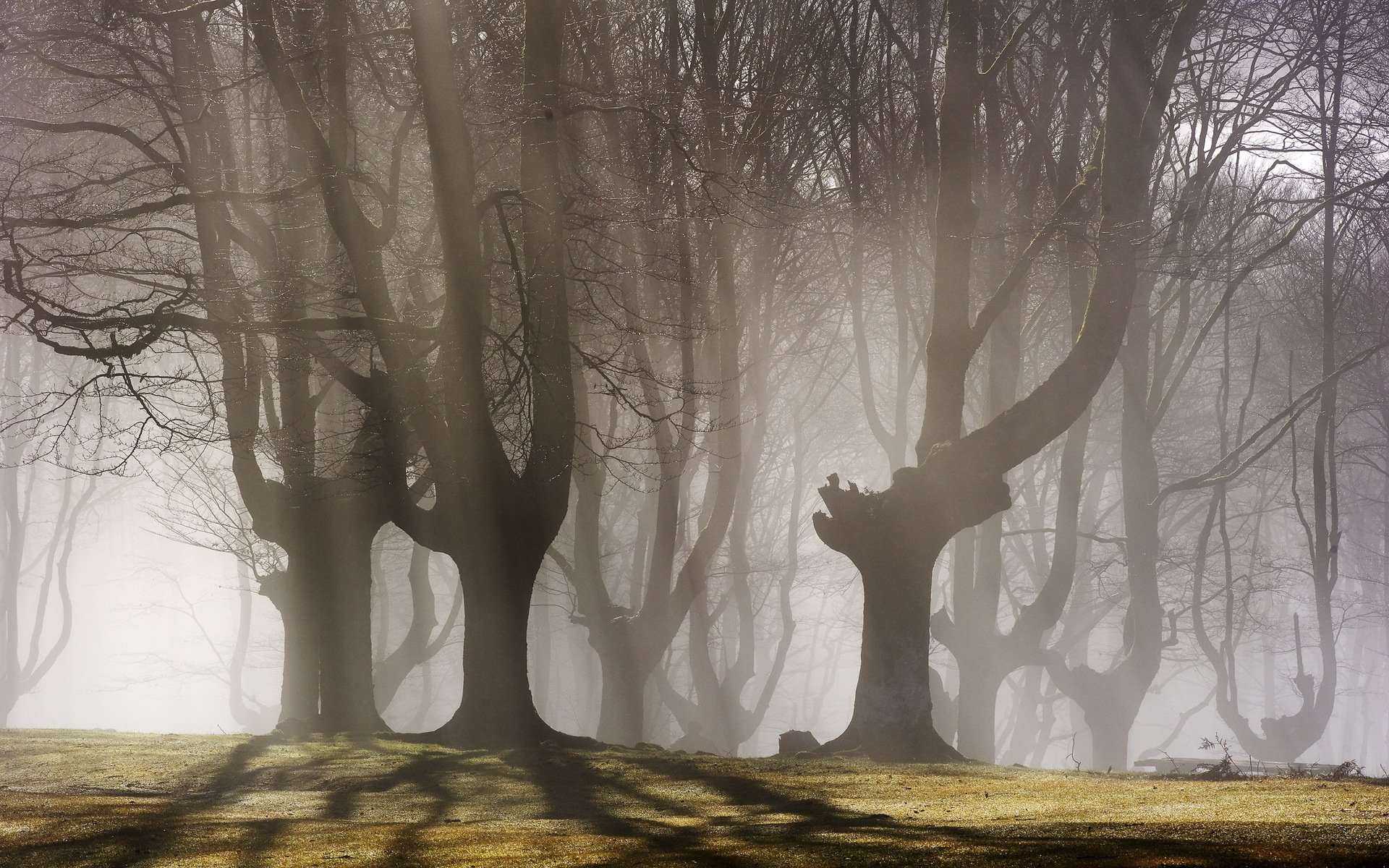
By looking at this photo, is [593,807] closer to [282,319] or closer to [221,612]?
[282,319]

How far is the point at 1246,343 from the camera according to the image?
24500mm

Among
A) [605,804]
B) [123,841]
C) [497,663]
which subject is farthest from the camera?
[497,663]

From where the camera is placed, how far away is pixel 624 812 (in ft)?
21.6

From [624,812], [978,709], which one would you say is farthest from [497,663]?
[978,709]

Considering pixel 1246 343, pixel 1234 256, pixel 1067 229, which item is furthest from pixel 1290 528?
pixel 1067 229

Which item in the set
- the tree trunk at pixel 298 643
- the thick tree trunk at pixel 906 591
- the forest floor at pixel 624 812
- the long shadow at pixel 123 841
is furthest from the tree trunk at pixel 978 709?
the long shadow at pixel 123 841

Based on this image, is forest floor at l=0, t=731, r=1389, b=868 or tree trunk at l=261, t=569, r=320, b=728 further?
tree trunk at l=261, t=569, r=320, b=728

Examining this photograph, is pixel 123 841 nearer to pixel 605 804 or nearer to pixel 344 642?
pixel 605 804

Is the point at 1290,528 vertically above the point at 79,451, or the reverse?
the point at 79,451

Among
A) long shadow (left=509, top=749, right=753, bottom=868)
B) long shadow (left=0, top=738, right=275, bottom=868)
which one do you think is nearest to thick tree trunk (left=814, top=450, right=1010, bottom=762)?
long shadow (left=509, top=749, right=753, bottom=868)

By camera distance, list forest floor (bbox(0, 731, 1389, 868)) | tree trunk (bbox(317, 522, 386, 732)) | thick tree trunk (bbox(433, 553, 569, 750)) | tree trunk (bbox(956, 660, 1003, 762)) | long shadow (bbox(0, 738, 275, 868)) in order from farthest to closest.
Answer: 1. tree trunk (bbox(956, 660, 1003, 762))
2. tree trunk (bbox(317, 522, 386, 732))
3. thick tree trunk (bbox(433, 553, 569, 750))
4. long shadow (bbox(0, 738, 275, 868))
5. forest floor (bbox(0, 731, 1389, 868))

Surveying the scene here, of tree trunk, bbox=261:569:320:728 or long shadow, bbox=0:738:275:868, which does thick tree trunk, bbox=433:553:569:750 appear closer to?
long shadow, bbox=0:738:275:868

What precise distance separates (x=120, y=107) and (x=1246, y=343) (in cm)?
2243

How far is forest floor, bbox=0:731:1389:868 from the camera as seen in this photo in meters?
4.48
